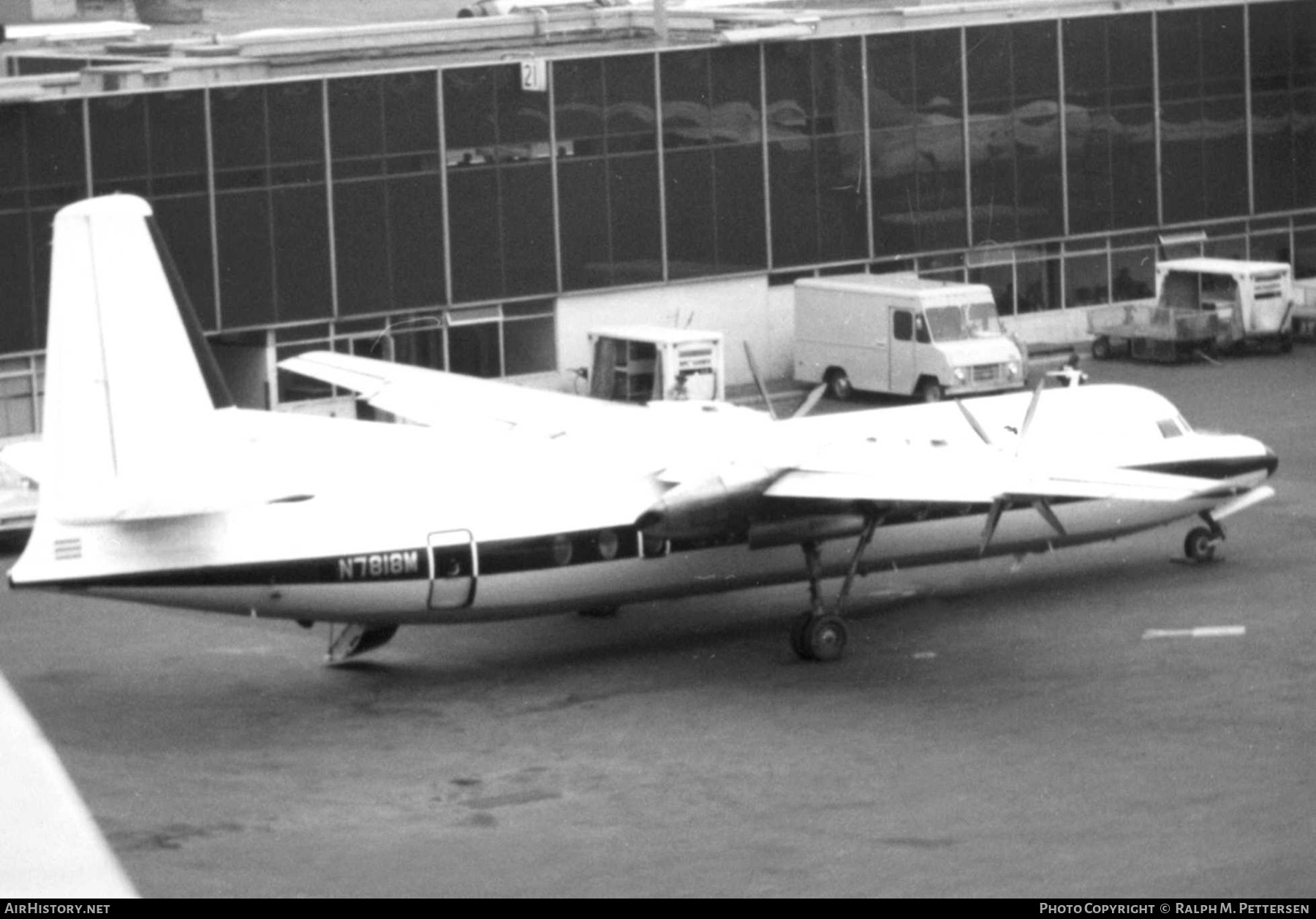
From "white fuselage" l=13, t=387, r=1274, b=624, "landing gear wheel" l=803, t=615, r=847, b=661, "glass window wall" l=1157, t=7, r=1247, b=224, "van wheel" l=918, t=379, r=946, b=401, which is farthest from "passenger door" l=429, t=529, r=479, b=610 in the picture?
"glass window wall" l=1157, t=7, r=1247, b=224

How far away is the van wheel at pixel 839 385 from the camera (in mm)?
51094

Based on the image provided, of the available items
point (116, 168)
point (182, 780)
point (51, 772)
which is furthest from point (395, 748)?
point (116, 168)

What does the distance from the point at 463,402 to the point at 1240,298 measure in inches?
1145

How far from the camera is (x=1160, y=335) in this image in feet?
177

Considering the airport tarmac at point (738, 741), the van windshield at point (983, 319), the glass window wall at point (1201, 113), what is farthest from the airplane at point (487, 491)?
the glass window wall at point (1201, 113)

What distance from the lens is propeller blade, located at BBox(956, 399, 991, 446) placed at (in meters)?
29.2

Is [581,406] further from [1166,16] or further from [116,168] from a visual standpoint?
[1166,16]

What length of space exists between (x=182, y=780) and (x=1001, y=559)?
1621cm

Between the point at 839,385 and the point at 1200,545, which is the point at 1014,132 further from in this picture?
the point at 1200,545

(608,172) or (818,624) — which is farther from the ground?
(608,172)

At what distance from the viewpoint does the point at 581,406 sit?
3262cm

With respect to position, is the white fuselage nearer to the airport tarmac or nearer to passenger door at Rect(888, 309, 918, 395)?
the airport tarmac

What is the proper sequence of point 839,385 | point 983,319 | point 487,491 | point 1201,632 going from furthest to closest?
point 839,385, point 983,319, point 1201,632, point 487,491

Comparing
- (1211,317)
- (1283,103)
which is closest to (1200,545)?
(1211,317)
